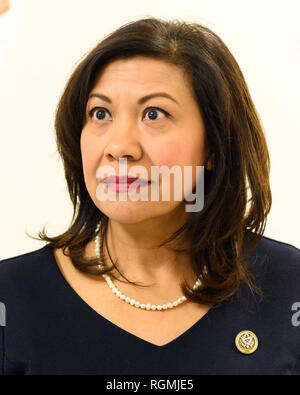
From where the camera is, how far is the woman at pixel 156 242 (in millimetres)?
1382

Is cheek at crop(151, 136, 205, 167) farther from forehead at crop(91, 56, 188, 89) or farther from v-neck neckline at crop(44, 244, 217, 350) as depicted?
v-neck neckline at crop(44, 244, 217, 350)

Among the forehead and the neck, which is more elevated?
the forehead

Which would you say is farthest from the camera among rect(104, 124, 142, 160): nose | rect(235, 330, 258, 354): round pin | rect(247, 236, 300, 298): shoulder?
rect(247, 236, 300, 298): shoulder

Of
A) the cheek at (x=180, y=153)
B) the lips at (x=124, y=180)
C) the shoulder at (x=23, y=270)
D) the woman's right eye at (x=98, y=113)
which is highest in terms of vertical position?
the woman's right eye at (x=98, y=113)

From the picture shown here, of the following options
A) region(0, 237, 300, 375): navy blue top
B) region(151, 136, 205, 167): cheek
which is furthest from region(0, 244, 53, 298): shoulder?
region(151, 136, 205, 167): cheek

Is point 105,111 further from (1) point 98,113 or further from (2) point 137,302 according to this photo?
(2) point 137,302

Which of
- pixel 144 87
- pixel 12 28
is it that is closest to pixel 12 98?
pixel 12 28

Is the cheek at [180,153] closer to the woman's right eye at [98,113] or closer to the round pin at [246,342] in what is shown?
the woman's right eye at [98,113]

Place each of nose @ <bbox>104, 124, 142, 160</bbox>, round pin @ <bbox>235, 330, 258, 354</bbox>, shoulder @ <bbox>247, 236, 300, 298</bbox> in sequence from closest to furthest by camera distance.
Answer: nose @ <bbox>104, 124, 142, 160</bbox> < round pin @ <bbox>235, 330, 258, 354</bbox> < shoulder @ <bbox>247, 236, 300, 298</bbox>

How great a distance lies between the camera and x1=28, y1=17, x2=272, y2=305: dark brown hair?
4.65ft

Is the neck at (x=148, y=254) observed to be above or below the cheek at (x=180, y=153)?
below

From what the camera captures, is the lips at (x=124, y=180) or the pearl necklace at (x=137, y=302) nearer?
the lips at (x=124, y=180)

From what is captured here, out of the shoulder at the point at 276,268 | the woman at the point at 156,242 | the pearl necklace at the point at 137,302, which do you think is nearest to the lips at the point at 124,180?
the woman at the point at 156,242

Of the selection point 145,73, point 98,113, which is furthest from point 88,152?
point 145,73
